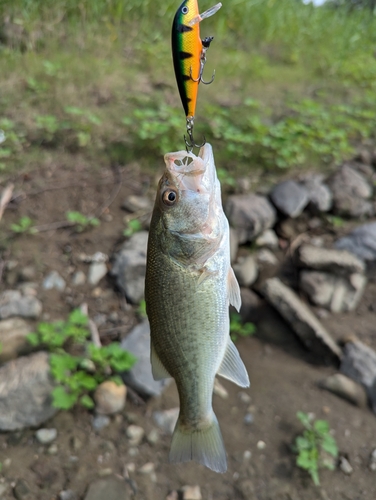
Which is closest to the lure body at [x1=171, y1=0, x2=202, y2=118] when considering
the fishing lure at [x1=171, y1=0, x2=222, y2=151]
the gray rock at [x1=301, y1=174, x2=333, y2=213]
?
the fishing lure at [x1=171, y1=0, x2=222, y2=151]

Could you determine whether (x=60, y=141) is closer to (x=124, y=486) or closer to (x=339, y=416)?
(x=124, y=486)

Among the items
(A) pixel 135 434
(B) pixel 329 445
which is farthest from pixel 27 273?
(B) pixel 329 445

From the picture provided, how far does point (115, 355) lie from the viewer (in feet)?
10.8

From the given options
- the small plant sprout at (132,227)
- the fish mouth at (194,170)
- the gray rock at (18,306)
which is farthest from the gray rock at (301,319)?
the fish mouth at (194,170)

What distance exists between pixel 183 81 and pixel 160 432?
2664mm

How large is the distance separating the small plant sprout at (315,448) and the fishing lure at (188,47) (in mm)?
2714

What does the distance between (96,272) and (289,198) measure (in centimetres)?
247

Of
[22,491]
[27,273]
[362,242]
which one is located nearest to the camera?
[22,491]

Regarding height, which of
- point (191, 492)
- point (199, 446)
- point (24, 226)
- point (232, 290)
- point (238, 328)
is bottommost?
point (191, 492)

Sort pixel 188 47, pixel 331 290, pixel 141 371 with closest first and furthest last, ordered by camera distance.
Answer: pixel 188 47
pixel 141 371
pixel 331 290

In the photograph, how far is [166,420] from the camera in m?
3.22

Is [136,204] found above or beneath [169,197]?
beneath

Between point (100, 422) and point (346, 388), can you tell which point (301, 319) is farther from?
point (100, 422)

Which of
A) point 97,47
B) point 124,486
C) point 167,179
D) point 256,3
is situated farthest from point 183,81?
point 256,3
